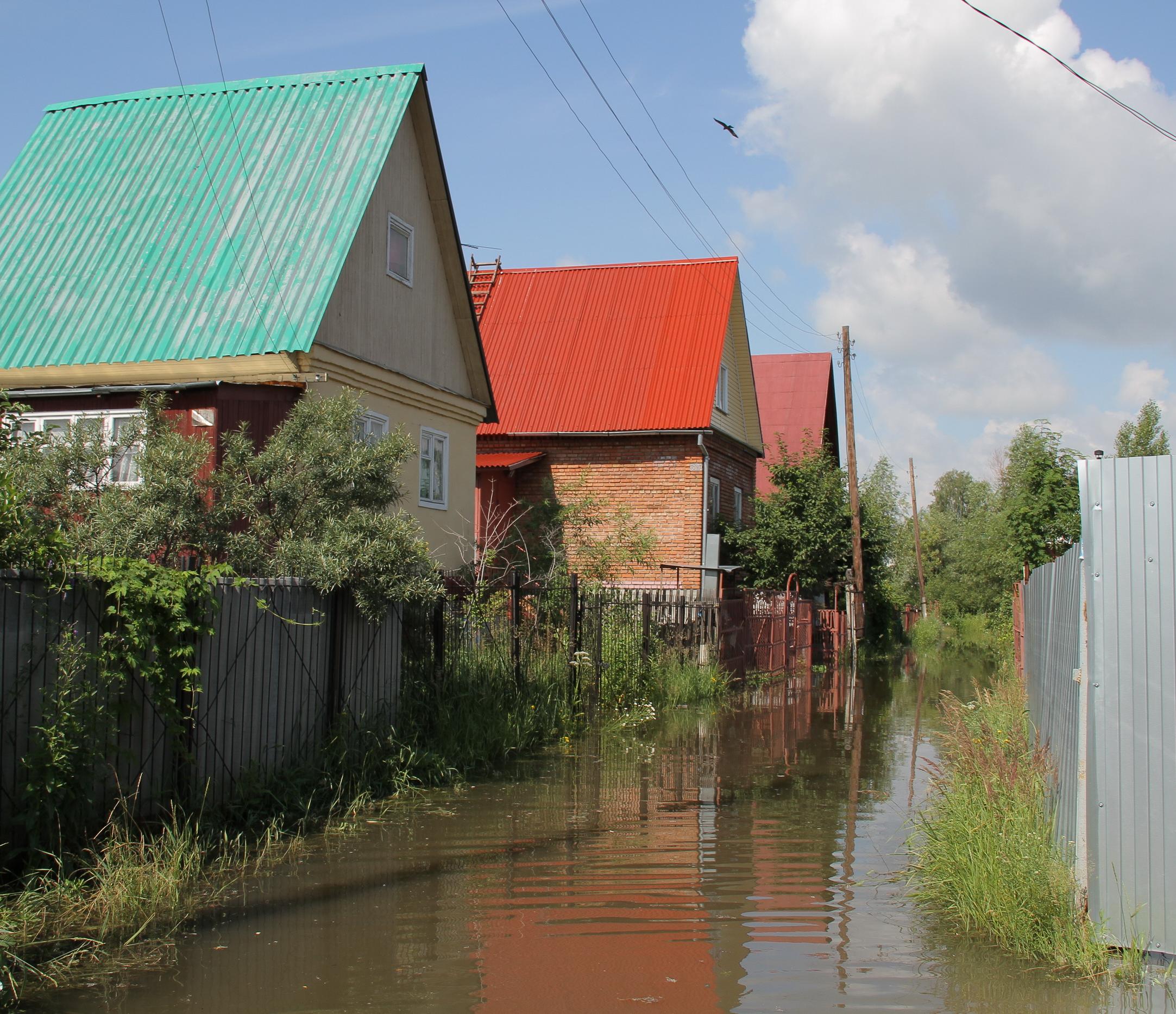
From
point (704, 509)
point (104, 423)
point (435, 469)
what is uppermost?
point (104, 423)

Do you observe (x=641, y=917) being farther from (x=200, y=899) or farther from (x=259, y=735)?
(x=259, y=735)

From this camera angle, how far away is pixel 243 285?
47.0 feet

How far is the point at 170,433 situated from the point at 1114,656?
25.1 feet

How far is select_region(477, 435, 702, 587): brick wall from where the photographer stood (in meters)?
23.7

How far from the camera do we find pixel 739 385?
91.2ft

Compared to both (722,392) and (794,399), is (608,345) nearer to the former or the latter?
(722,392)

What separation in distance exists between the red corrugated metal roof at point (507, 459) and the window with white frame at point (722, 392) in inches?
163

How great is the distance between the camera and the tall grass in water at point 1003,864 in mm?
5383

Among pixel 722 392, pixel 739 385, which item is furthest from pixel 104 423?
pixel 739 385

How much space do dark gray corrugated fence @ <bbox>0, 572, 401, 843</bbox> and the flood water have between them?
1012 mm

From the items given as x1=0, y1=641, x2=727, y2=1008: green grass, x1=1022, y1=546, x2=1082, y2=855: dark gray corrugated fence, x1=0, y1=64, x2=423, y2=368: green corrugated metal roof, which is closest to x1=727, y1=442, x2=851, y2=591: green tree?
x1=0, y1=641, x2=727, y2=1008: green grass

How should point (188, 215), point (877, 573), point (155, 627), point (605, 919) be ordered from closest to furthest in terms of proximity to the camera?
point (605, 919) < point (155, 627) < point (188, 215) < point (877, 573)

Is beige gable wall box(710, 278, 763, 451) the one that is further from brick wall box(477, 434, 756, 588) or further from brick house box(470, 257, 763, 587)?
brick wall box(477, 434, 756, 588)

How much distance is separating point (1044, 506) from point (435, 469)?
1301 cm
